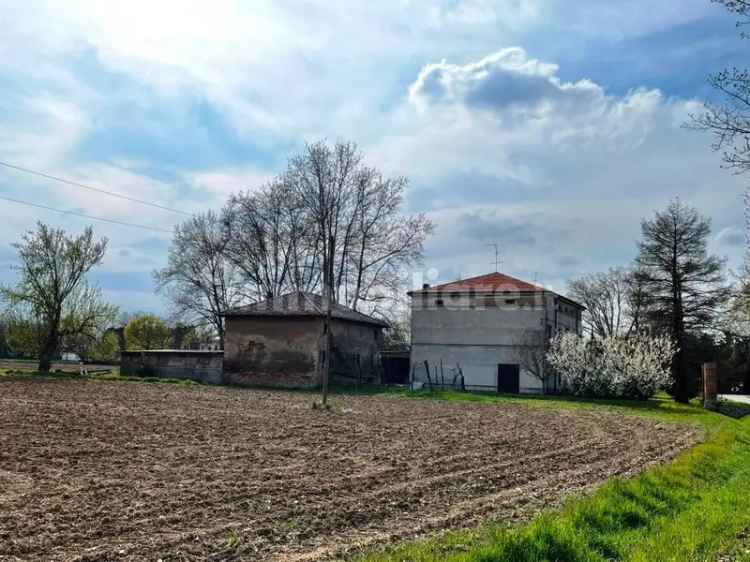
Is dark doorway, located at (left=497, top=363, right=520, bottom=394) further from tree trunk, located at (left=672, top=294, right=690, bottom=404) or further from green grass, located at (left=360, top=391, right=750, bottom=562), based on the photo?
green grass, located at (left=360, top=391, right=750, bottom=562)

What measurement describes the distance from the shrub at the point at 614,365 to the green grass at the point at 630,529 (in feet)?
73.8

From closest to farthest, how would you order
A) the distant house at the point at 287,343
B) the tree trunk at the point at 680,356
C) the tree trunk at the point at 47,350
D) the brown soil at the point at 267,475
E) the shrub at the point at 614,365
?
the brown soil at the point at 267,475
the shrub at the point at 614,365
the distant house at the point at 287,343
the tree trunk at the point at 680,356
the tree trunk at the point at 47,350

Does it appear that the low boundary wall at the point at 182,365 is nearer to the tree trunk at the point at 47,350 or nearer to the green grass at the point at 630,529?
the tree trunk at the point at 47,350

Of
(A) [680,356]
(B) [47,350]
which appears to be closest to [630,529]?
(A) [680,356]

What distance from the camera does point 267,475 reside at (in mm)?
10016

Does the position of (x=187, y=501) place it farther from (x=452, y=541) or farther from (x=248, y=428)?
(x=248, y=428)

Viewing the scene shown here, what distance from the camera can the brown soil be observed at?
6645 millimetres

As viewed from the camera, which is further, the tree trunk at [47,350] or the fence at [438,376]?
the fence at [438,376]

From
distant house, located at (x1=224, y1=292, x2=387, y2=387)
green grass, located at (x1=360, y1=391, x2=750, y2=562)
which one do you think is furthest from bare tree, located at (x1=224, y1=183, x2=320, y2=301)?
green grass, located at (x1=360, y1=391, x2=750, y2=562)

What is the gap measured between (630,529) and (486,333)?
3430 centimetres

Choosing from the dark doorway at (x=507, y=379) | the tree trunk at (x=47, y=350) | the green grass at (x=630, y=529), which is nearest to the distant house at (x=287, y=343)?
the dark doorway at (x=507, y=379)

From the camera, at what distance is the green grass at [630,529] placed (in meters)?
6.10

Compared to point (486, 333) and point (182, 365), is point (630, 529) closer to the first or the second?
point (486, 333)

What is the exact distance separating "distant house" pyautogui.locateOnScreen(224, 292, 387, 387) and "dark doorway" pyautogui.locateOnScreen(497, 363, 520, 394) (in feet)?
26.7
